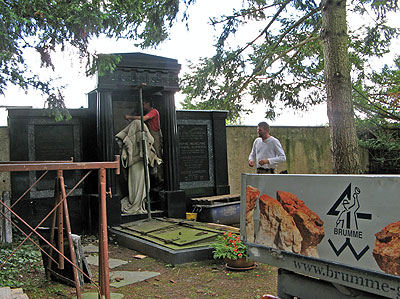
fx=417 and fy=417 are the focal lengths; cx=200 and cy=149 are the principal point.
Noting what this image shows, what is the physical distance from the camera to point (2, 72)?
5.98 metres

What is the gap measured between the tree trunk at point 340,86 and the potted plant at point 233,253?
7.07 feet

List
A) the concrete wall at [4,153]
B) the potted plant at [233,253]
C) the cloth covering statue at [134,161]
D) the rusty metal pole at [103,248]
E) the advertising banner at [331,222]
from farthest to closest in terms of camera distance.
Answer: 1. the cloth covering statue at [134,161]
2. the concrete wall at [4,153]
3. the potted plant at [233,253]
4. the rusty metal pole at [103,248]
5. the advertising banner at [331,222]

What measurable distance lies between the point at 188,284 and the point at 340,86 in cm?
380

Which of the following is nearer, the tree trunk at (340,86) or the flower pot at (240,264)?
the flower pot at (240,264)

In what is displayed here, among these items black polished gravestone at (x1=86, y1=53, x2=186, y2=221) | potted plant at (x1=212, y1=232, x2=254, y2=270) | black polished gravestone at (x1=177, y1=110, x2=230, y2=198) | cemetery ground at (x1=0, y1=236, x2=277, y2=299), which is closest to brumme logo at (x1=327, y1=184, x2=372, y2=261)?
cemetery ground at (x1=0, y1=236, x2=277, y2=299)

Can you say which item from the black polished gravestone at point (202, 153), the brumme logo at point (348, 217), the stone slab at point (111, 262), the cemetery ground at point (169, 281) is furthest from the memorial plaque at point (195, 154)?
the brumme logo at point (348, 217)

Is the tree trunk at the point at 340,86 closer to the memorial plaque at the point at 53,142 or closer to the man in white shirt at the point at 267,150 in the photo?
the man in white shirt at the point at 267,150

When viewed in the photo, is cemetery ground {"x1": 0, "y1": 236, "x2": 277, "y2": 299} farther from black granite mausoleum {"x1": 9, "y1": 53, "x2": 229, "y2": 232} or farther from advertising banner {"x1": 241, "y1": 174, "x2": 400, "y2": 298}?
black granite mausoleum {"x1": 9, "y1": 53, "x2": 229, "y2": 232}

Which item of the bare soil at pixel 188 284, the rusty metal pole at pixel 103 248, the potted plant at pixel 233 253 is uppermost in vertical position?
the rusty metal pole at pixel 103 248

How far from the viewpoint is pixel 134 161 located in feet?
29.3

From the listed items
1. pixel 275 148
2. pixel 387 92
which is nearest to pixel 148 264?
pixel 275 148

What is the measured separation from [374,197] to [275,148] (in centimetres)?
493

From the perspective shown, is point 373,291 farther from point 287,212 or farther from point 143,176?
point 143,176

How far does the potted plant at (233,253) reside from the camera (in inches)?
219
